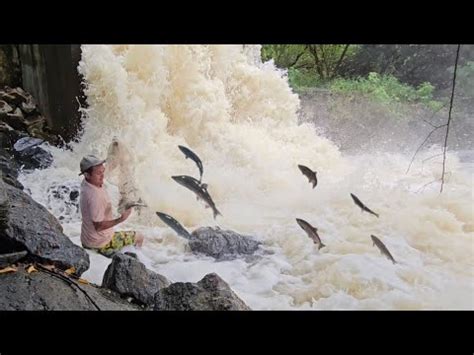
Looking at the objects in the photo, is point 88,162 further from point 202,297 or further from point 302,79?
point 302,79

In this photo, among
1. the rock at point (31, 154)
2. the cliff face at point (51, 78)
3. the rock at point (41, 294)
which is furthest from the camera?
the rock at point (31, 154)

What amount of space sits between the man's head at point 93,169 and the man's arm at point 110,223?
0.20 meters

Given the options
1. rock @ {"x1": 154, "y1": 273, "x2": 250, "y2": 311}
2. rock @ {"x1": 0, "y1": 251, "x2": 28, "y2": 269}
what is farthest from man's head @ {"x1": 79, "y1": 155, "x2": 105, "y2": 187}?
rock @ {"x1": 154, "y1": 273, "x2": 250, "y2": 311}

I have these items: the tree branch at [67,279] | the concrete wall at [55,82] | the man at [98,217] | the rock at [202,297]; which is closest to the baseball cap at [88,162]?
the man at [98,217]

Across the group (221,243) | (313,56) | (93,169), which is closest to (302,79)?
(313,56)

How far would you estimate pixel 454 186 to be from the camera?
2623 mm

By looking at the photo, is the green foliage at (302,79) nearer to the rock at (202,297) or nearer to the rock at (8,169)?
the rock at (202,297)

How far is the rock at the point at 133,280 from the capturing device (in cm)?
251

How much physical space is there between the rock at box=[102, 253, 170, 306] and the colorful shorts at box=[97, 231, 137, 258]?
2.2 inches

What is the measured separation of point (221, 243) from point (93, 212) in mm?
700

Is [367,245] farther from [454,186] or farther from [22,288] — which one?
[22,288]

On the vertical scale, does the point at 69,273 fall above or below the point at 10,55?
below
